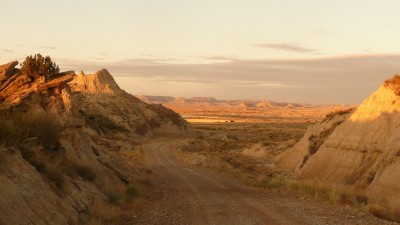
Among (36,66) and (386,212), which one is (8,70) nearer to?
(36,66)

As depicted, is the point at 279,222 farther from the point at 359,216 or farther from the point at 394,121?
the point at 394,121

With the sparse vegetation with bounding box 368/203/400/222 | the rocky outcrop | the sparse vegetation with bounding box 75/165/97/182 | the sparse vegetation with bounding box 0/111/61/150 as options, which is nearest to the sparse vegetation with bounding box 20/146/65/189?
the sparse vegetation with bounding box 0/111/61/150

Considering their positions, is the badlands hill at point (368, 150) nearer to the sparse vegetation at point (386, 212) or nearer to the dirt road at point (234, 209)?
the sparse vegetation at point (386, 212)

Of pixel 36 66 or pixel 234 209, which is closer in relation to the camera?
pixel 234 209

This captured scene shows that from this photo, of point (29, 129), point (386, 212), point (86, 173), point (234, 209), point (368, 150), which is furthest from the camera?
point (368, 150)

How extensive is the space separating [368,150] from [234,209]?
11025 mm

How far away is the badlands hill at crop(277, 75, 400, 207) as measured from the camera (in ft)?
64.8

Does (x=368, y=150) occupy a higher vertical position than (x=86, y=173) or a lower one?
higher

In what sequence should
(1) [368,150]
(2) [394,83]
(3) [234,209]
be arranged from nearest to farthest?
1. (3) [234,209]
2. (1) [368,150]
3. (2) [394,83]

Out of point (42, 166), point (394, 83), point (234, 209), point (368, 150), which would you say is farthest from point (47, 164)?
point (394, 83)

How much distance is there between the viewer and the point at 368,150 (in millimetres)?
23781

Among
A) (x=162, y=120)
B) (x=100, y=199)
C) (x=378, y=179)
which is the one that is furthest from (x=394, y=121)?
(x=162, y=120)

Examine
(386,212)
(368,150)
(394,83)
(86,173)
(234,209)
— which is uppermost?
(394,83)

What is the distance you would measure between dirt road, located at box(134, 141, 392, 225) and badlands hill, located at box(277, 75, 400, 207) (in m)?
4.04
